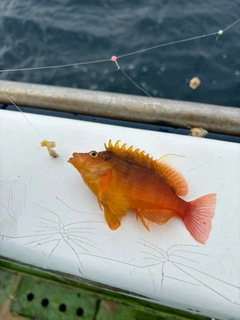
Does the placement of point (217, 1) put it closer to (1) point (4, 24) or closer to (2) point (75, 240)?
(1) point (4, 24)

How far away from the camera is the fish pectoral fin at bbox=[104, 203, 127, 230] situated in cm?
165

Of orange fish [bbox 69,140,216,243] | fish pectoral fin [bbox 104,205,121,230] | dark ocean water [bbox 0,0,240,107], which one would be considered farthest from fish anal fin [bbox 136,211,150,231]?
dark ocean water [bbox 0,0,240,107]

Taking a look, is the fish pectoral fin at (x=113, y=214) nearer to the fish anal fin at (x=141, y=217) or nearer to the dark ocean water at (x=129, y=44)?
the fish anal fin at (x=141, y=217)

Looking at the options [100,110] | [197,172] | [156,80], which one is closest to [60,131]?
[100,110]

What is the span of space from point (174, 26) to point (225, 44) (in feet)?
2.43

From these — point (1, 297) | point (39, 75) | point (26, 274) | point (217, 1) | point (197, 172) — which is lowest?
point (1, 297)

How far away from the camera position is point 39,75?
394cm

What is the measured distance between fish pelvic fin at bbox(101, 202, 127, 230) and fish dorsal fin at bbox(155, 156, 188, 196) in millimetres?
299

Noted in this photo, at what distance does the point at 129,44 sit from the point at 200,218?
10.0 feet

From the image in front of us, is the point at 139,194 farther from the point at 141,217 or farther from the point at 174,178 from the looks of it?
the point at 174,178

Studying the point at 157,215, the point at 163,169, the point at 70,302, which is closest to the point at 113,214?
the point at 157,215

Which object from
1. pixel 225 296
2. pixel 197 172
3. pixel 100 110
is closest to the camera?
pixel 225 296

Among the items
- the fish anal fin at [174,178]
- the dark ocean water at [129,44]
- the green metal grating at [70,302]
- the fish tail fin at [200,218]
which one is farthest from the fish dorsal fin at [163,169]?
the dark ocean water at [129,44]

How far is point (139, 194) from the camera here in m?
1.60
